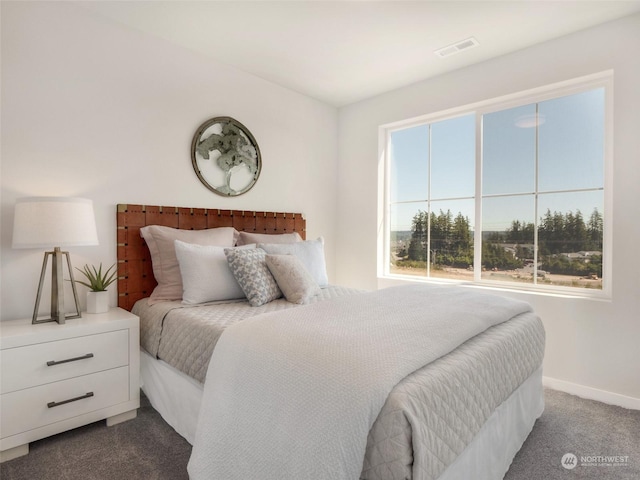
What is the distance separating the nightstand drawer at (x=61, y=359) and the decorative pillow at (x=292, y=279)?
36.4 inches

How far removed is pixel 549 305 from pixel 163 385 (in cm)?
267

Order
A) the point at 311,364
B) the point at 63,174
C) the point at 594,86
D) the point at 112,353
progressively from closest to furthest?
1. the point at 311,364
2. the point at 112,353
3. the point at 63,174
4. the point at 594,86

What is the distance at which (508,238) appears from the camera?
2.98 metres

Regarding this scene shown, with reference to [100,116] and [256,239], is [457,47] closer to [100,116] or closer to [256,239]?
[256,239]

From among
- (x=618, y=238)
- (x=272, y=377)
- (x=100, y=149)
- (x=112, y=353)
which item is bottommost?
(x=112, y=353)

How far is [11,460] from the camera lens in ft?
5.63

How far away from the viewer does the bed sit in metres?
1.02

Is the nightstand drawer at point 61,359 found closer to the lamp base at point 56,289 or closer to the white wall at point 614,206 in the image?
the lamp base at point 56,289

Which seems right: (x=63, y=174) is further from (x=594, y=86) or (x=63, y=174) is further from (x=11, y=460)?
(x=594, y=86)

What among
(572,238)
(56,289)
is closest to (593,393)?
(572,238)

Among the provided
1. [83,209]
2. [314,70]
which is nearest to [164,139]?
[83,209]

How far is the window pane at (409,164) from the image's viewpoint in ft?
11.7

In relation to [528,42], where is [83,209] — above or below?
below

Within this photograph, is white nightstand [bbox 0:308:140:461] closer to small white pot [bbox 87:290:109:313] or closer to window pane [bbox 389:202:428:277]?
small white pot [bbox 87:290:109:313]
